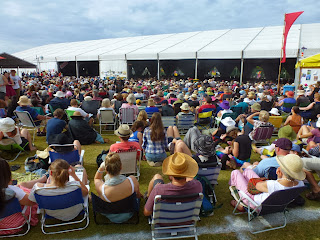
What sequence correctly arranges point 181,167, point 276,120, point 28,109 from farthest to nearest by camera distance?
point 28,109, point 276,120, point 181,167

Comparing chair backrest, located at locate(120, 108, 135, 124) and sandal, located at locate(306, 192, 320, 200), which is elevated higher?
chair backrest, located at locate(120, 108, 135, 124)

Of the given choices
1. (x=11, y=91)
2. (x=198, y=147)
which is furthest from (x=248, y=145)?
(x=11, y=91)

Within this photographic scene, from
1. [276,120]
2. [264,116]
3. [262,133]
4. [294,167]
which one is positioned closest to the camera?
[294,167]

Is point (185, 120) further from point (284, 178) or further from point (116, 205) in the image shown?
point (116, 205)

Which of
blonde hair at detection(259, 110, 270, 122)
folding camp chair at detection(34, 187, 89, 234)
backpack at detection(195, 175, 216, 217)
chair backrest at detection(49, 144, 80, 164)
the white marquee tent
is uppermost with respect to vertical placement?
the white marquee tent

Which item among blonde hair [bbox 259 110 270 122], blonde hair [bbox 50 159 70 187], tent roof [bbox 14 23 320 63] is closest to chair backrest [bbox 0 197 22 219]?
blonde hair [bbox 50 159 70 187]

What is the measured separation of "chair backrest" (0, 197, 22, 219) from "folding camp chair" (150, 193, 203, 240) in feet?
4.89

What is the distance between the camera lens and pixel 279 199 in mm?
2613

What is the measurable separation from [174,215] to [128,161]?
148 cm

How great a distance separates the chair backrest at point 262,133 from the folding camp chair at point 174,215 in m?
3.22

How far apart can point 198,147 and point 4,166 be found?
236 centimetres

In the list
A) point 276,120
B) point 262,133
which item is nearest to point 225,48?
point 276,120

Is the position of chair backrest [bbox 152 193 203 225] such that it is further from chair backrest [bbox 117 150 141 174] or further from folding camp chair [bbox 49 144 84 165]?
folding camp chair [bbox 49 144 84 165]

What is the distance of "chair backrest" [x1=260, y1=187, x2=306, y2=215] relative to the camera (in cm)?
252
